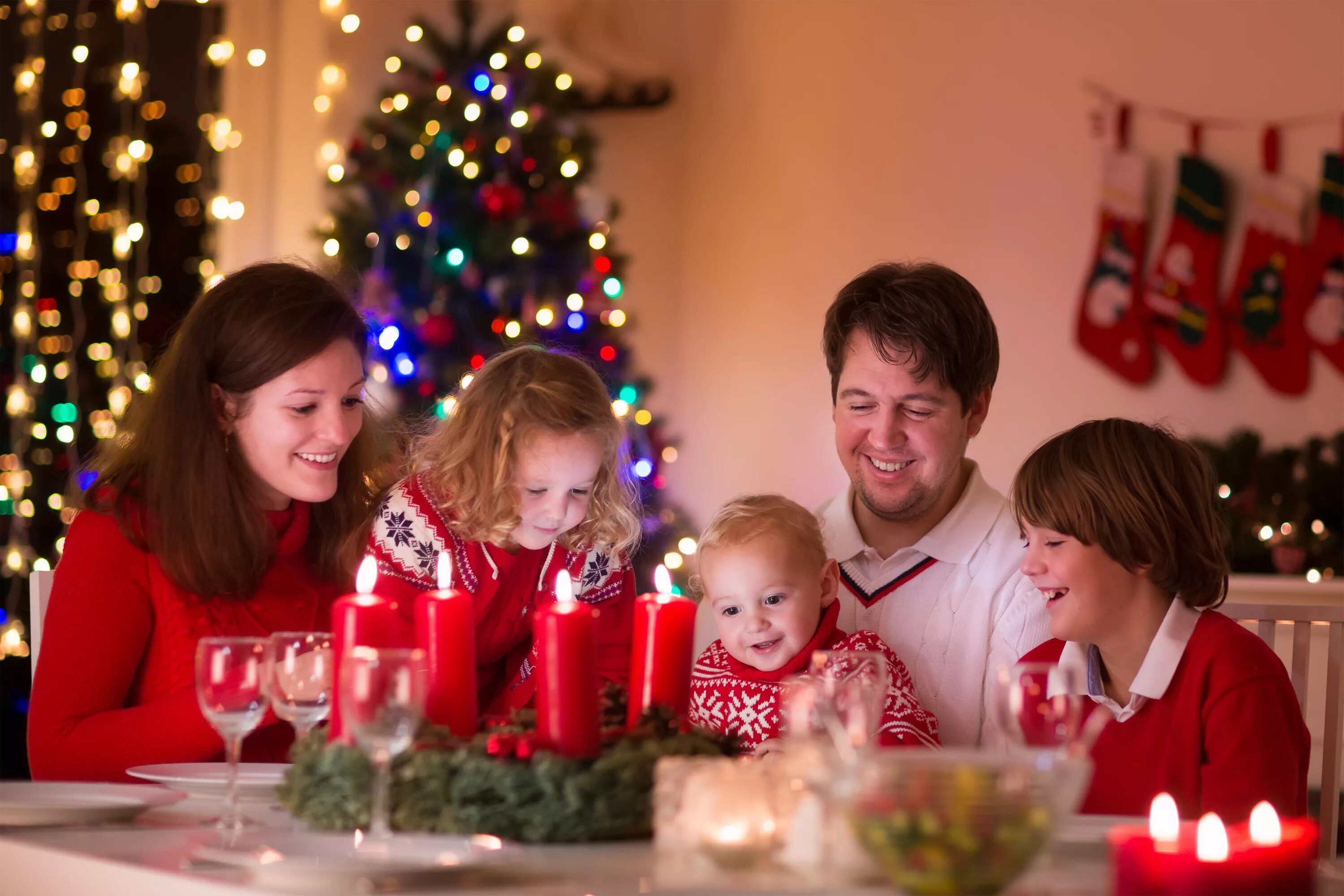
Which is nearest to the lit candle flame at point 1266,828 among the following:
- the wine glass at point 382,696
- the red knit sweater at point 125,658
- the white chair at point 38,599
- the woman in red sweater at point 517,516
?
the wine glass at point 382,696

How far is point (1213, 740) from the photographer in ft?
5.82

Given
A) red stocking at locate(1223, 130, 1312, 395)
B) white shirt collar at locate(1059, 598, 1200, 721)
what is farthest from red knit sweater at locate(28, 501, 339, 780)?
red stocking at locate(1223, 130, 1312, 395)

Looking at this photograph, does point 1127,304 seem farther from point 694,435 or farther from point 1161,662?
point 1161,662

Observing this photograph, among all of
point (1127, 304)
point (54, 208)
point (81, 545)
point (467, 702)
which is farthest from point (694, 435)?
point (467, 702)

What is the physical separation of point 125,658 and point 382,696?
Result: 34.9 inches

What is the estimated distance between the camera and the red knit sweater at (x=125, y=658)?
5.89ft

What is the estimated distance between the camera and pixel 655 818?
1243mm

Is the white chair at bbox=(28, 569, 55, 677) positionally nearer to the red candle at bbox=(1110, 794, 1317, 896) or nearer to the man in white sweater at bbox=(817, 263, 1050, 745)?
the man in white sweater at bbox=(817, 263, 1050, 745)

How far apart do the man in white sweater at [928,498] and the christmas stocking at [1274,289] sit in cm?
221

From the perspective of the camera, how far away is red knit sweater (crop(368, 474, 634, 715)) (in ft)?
6.72

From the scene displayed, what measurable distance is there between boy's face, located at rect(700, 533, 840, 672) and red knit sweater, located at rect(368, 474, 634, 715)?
0.53 ft

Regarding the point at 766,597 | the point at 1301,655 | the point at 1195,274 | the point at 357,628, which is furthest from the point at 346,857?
the point at 1195,274

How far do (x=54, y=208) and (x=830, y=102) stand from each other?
280 cm

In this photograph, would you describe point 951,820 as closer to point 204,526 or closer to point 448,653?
point 448,653
